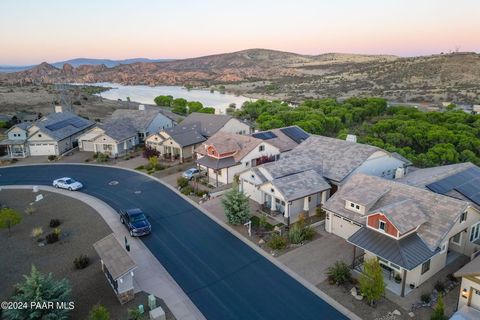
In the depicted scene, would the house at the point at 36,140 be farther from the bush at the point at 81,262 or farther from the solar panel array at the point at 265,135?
the bush at the point at 81,262

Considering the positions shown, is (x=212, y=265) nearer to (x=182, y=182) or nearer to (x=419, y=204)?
(x=419, y=204)

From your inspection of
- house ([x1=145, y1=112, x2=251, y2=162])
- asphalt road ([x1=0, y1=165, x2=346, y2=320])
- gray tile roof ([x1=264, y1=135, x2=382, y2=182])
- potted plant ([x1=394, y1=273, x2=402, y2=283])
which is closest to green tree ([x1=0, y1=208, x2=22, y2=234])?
asphalt road ([x1=0, y1=165, x2=346, y2=320])

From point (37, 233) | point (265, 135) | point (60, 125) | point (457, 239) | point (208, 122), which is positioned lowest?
point (37, 233)

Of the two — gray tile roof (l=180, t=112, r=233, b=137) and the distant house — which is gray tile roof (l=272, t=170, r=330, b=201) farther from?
the distant house

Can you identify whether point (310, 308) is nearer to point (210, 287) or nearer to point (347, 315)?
point (347, 315)

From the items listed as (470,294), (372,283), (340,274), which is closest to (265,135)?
(340,274)
